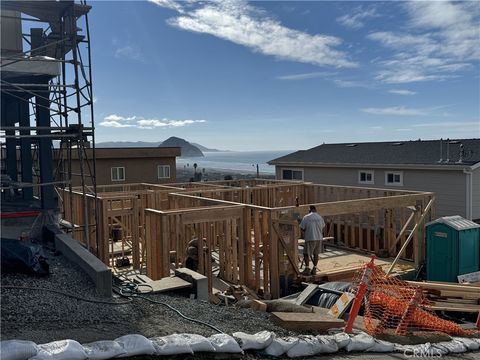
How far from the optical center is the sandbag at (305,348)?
5.00 m

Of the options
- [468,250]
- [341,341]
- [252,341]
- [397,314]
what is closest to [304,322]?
[341,341]

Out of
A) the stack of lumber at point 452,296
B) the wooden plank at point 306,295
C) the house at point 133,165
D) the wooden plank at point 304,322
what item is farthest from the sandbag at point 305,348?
the house at point 133,165

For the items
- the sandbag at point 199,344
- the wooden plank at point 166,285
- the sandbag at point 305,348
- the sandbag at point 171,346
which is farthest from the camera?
the wooden plank at point 166,285

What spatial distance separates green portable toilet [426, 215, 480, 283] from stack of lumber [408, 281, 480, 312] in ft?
5.96

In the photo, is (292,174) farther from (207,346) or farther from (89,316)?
(207,346)

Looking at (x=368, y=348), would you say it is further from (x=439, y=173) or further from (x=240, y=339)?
(x=439, y=173)

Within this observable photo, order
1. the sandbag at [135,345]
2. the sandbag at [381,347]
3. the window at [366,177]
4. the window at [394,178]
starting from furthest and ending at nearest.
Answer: the window at [366,177], the window at [394,178], the sandbag at [381,347], the sandbag at [135,345]

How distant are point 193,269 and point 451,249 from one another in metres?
6.66

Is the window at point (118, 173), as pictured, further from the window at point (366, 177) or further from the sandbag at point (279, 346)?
the sandbag at point (279, 346)

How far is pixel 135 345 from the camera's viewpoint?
14.1 ft

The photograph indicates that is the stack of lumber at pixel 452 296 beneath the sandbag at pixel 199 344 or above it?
beneath

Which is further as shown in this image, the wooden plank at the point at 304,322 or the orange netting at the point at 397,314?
the orange netting at the point at 397,314

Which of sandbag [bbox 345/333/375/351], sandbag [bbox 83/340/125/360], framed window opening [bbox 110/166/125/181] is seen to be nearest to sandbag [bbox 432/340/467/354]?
sandbag [bbox 345/333/375/351]

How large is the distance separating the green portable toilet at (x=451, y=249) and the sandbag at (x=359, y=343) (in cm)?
686
